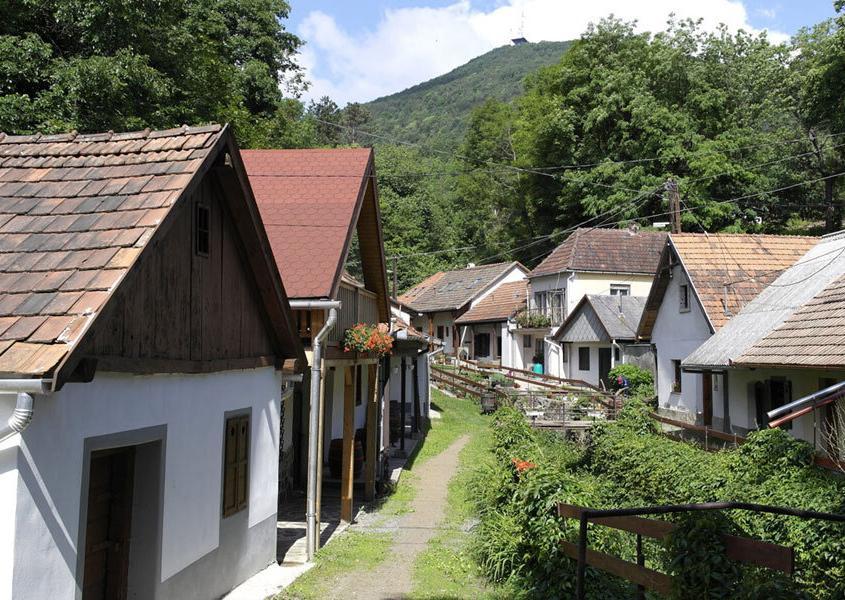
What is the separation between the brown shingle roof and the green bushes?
1961 mm

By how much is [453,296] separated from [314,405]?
4211 cm

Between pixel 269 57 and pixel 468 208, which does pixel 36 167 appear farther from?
pixel 468 208

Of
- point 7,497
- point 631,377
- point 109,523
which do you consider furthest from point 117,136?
point 631,377

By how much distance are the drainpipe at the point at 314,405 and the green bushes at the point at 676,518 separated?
2.37 m

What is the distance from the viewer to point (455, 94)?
144500mm

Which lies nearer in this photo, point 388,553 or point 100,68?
point 388,553

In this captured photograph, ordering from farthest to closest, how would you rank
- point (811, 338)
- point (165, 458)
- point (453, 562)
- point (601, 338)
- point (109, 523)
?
point (601, 338) < point (811, 338) < point (453, 562) < point (165, 458) < point (109, 523)

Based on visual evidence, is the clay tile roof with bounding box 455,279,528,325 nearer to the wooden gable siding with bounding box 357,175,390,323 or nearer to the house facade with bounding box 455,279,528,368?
the house facade with bounding box 455,279,528,368

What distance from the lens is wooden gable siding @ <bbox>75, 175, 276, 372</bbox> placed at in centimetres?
592

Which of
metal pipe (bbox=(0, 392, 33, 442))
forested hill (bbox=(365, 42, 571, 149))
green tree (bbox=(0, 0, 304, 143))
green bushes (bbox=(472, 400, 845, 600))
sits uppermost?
forested hill (bbox=(365, 42, 571, 149))

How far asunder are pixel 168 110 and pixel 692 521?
1777 cm

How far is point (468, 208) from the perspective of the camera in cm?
6247

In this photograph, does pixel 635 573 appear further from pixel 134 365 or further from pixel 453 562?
pixel 453 562

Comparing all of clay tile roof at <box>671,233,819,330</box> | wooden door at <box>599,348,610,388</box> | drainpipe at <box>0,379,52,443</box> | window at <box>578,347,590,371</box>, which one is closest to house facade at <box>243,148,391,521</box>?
drainpipe at <box>0,379,52,443</box>
